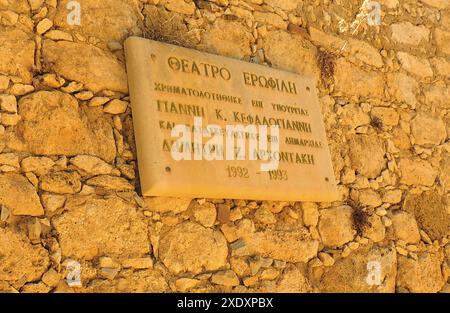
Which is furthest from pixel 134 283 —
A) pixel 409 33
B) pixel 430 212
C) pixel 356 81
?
pixel 409 33

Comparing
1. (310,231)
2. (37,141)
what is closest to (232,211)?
(310,231)

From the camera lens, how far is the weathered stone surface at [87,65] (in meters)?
2.67

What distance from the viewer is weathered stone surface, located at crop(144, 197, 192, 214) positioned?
2742 millimetres

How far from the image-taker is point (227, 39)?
329 cm

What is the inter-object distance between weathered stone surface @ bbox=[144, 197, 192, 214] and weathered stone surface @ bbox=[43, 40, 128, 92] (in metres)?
0.53

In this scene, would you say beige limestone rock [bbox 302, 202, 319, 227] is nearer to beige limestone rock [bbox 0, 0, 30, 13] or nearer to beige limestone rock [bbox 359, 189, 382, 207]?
beige limestone rock [bbox 359, 189, 382, 207]

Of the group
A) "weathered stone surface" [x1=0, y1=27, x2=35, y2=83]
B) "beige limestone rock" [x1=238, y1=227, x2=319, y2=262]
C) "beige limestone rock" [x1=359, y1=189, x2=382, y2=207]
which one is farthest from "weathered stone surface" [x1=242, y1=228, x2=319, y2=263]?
"weathered stone surface" [x1=0, y1=27, x2=35, y2=83]

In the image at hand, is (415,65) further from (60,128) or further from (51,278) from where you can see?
(51,278)

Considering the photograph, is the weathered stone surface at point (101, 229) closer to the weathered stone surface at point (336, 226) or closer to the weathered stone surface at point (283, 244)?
the weathered stone surface at point (283, 244)

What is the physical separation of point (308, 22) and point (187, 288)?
1.86 meters

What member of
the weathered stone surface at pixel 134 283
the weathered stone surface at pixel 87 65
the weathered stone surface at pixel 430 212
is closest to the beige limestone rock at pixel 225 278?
the weathered stone surface at pixel 134 283

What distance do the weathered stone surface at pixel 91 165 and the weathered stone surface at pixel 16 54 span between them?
0.40m

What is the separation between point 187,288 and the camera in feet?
9.04
